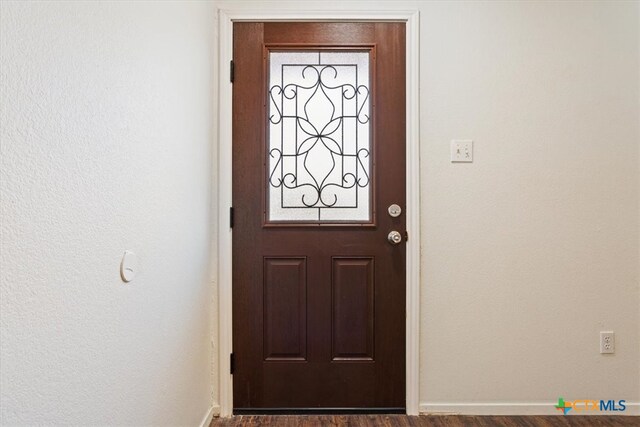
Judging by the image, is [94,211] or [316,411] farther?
[316,411]

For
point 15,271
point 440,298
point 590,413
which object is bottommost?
point 590,413

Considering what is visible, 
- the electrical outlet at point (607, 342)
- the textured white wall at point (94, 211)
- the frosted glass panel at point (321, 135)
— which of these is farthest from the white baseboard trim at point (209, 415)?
the electrical outlet at point (607, 342)

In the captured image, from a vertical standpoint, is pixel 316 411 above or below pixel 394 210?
below

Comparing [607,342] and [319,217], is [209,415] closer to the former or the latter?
[319,217]

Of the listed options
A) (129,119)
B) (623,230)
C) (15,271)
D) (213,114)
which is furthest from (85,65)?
(623,230)

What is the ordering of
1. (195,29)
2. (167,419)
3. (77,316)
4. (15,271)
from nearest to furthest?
(15,271), (77,316), (167,419), (195,29)

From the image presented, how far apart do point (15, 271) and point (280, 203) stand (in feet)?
4.62

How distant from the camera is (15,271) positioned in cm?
70

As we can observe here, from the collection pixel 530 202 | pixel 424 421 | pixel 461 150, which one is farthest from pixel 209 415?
pixel 530 202

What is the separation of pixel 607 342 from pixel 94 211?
2.36 m

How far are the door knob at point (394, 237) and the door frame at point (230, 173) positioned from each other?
54 millimetres

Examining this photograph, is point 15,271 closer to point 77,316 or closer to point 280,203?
point 77,316

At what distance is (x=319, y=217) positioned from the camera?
2055 mm

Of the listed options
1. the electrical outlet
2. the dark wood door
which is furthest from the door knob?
the electrical outlet
